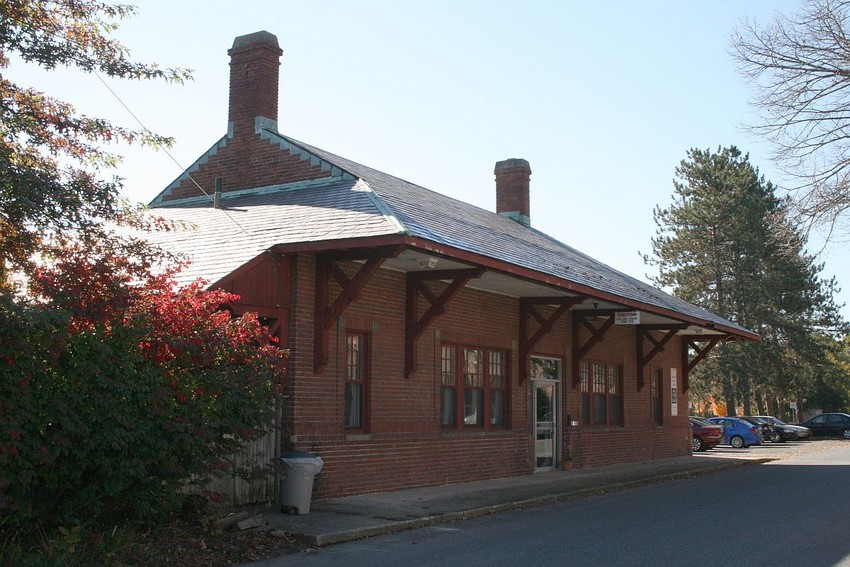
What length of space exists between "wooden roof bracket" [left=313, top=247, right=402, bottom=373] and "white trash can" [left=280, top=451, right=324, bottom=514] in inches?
77.1

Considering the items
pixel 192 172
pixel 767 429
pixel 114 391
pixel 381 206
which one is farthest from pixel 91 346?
pixel 767 429

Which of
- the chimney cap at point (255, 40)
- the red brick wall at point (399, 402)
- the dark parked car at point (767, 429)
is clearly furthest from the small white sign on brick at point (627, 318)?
the dark parked car at point (767, 429)

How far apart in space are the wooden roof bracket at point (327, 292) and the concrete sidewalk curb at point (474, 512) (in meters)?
3.12

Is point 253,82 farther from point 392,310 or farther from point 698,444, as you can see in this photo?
point 698,444

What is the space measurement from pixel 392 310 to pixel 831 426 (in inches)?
1532

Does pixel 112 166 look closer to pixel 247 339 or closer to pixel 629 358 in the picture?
pixel 247 339

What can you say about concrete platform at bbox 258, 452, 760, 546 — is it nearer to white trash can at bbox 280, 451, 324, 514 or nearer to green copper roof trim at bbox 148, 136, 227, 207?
white trash can at bbox 280, 451, 324, 514

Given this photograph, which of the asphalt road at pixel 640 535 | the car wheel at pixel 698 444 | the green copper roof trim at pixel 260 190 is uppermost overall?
the green copper roof trim at pixel 260 190

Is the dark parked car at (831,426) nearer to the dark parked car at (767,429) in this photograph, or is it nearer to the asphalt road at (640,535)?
the dark parked car at (767,429)

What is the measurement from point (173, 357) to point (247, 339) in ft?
3.40

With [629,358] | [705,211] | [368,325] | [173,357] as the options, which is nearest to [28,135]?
[173,357]

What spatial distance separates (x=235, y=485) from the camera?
1291 cm

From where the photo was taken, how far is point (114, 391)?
9.07 m

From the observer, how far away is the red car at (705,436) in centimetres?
3447
